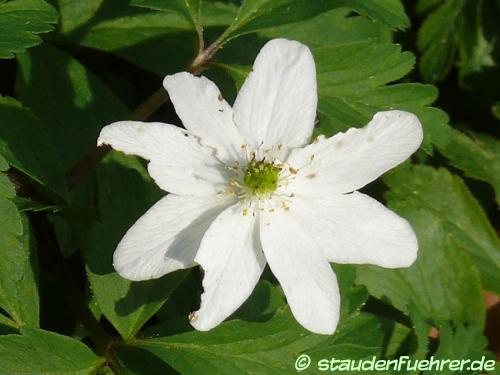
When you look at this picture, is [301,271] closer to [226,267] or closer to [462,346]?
[226,267]

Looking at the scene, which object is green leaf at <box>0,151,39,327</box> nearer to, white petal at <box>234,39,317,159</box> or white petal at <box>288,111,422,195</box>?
white petal at <box>234,39,317,159</box>

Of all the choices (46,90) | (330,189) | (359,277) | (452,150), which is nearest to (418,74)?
(452,150)

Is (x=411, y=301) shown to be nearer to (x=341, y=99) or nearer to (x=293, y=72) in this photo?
(x=341, y=99)

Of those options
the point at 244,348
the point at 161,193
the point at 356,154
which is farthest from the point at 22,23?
the point at 244,348

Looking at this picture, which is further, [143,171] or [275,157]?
[143,171]

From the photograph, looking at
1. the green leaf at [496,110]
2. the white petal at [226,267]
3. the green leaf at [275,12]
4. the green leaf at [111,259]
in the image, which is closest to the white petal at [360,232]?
the white petal at [226,267]
